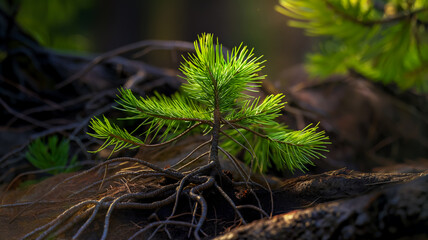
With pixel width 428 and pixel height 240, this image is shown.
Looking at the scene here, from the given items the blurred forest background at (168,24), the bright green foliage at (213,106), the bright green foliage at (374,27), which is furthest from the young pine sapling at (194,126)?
the blurred forest background at (168,24)

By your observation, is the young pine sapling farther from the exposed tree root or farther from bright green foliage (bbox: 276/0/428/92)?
bright green foliage (bbox: 276/0/428/92)

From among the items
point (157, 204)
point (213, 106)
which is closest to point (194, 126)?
point (213, 106)

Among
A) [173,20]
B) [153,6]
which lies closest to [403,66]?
[173,20]

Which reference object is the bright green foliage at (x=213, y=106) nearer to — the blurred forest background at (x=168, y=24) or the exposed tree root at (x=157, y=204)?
the exposed tree root at (x=157, y=204)

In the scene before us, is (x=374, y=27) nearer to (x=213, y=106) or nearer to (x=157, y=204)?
(x=213, y=106)

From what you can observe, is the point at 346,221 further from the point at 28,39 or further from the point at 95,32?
the point at 95,32

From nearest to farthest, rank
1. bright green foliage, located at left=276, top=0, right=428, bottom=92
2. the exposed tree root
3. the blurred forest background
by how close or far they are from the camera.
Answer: the exposed tree root, bright green foliage, located at left=276, top=0, right=428, bottom=92, the blurred forest background

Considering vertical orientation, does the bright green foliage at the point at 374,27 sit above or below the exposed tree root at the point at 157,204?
above

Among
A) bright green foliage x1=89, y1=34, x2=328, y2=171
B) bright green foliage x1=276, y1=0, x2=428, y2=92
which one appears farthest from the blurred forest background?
bright green foliage x1=89, y1=34, x2=328, y2=171
